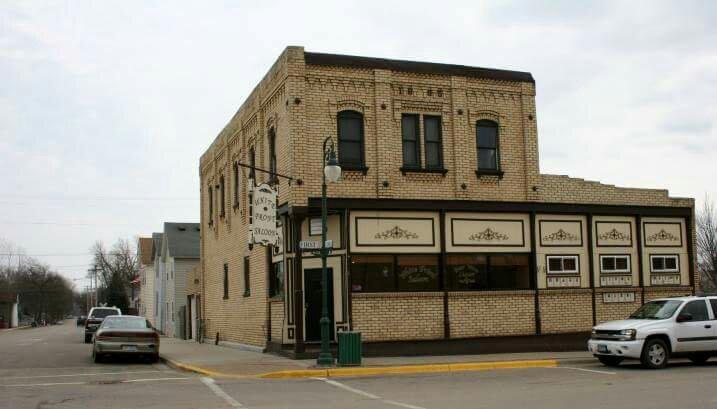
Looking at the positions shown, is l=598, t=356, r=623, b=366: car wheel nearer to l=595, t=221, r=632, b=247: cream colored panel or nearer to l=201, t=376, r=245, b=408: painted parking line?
l=595, t=221, r=632, b=247: cream colored panel

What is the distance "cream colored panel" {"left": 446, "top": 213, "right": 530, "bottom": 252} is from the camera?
22234mm

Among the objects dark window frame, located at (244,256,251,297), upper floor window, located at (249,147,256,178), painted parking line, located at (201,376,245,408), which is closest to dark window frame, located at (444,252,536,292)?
upper floor window, located at (249,147,256,178)

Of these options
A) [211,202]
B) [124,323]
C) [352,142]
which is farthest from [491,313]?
[211,202]

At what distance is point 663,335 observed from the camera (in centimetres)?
1806

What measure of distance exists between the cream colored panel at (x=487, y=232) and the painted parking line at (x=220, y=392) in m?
8.24

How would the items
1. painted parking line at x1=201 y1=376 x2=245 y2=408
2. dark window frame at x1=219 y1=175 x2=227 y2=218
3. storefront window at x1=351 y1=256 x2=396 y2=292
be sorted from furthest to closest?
dark window frame at x1=219 y1=175 x2=227 y2=218 → storefront window at x1=351 y1=256 x2=396 y2=292 → painted parking line at x1=201 y1=376 x2=245 y2=408

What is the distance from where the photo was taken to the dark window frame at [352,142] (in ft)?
70.8

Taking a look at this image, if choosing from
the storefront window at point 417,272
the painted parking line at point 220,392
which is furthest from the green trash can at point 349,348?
the storefront window at point 417,272

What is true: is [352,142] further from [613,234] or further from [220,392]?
[220,392]

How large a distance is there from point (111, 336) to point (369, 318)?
7.67 m

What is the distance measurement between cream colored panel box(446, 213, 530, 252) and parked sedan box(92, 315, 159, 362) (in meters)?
9.20

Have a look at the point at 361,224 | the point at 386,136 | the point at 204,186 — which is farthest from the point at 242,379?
the point at 204,186

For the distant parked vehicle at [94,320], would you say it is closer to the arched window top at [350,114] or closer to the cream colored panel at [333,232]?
the cream colored panel at [333,232]

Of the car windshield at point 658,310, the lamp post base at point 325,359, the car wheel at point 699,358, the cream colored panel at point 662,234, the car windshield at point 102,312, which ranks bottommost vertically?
the car wheel at point 699,358
